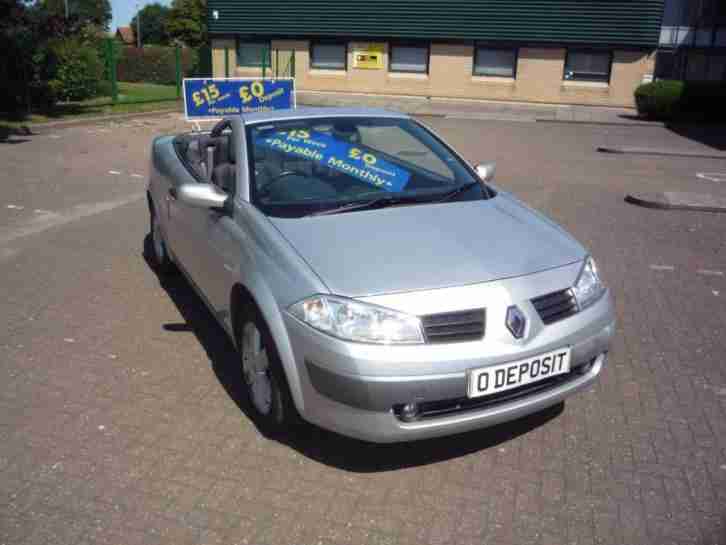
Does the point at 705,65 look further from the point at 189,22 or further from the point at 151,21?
the point at 151,21

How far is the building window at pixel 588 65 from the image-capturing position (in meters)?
25.6

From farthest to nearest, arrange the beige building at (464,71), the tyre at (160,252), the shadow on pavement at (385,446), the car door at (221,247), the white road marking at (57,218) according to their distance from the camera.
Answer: the beige building at (464,71)
the white road marking at (57,218)
the tyre at (160,252)
the car door at (221,247)
the shadow on pavement at (385,446)

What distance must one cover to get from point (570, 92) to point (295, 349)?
25347 mm

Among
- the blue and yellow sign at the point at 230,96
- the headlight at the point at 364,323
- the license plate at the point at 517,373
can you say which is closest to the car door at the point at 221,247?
the headlight at the point at 364,323

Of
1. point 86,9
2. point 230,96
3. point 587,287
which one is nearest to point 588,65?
point 230,96

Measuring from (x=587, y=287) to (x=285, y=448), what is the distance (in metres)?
1.73

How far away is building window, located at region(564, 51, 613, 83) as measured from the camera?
84.1ft

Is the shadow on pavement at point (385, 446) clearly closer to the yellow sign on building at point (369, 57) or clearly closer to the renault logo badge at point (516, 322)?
the renault logo badge at point (516, 322)

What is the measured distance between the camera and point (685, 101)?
71.7 feet

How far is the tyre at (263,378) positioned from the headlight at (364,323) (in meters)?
0.37

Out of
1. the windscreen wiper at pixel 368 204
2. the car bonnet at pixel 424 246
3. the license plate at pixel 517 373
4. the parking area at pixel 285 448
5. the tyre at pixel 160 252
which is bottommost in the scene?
the parking area at pixel 285 448

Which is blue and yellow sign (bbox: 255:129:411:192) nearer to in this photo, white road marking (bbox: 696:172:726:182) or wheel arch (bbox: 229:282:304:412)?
wheel arch (bbox: 229:282:304:412)

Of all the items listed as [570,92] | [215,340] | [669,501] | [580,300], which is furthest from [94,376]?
[570,92]

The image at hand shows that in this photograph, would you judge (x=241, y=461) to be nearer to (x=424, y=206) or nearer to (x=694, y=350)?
(x=424, y=206)
